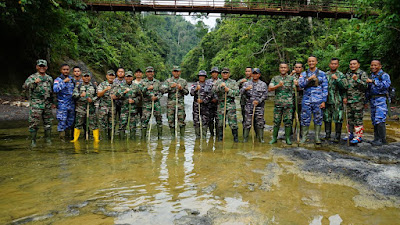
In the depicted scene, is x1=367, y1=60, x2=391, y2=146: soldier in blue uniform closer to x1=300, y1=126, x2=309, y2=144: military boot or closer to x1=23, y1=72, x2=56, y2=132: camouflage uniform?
x1=300, y1=126, x2=309, y2=144: military boot

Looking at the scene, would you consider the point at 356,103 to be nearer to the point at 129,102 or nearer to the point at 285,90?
the point at 285,90

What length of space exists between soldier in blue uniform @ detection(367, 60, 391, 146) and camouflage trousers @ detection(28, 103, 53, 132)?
764cm

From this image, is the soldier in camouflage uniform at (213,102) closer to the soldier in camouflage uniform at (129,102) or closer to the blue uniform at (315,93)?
the soldier in camouflage uniform at (129,102)

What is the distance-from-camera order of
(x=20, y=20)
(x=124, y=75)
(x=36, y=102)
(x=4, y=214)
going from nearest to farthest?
(x=4, y=214) < (x=36, y=102) < (x=124, y=75) < (x=20, y=20)

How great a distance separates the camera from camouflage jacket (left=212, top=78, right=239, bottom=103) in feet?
23.2

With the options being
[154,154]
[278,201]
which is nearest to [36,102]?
[154,154]

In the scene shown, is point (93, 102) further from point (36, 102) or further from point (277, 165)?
point (277, 165)

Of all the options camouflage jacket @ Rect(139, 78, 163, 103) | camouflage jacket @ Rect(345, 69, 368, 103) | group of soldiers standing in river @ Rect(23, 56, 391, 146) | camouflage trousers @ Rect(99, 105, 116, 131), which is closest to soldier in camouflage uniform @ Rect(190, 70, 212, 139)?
group of soldiers standing in river @ Rect(23, 56, 391, 146)

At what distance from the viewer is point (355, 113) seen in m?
6.66

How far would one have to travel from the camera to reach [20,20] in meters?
12.3

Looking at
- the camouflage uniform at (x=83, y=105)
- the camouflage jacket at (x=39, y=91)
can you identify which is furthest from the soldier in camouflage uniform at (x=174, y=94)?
the camouflage jacket at (x=39, y=91)

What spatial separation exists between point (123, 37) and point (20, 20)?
17.8 metres

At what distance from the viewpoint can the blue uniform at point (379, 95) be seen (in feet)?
20.4

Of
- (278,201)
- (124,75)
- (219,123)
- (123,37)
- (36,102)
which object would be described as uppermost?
(123,37)
